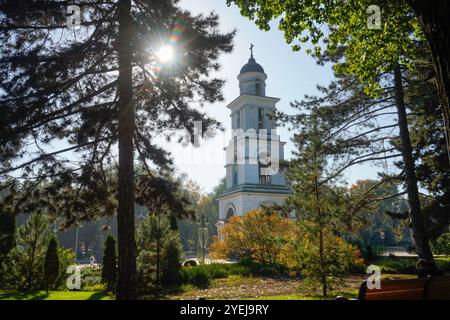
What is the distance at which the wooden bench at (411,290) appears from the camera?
416cm

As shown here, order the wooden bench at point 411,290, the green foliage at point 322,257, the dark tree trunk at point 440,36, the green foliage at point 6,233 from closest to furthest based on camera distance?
the dark tree trunk at point 440,36
the wooden bench at point 411,290
the green foliage at point 322,257
the green foliage at point 6,233

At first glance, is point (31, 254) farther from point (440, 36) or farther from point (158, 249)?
point (440, 36)

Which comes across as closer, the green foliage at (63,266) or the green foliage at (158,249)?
the green foliage at (158,249)

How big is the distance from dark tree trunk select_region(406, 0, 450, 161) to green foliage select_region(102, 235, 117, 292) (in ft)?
44.1

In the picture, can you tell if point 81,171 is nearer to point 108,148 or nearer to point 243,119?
point 108,148

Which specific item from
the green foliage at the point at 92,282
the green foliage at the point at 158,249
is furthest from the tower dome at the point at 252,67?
the green foliage at the point at 92,282

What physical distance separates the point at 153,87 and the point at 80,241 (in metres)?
64.3

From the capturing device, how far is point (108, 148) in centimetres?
902

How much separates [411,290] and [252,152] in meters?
27.0

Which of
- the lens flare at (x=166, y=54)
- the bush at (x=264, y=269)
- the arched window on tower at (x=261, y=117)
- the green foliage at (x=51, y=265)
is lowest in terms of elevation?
the bush at (x=264, y=269)

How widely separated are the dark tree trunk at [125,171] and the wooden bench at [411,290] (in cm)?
521

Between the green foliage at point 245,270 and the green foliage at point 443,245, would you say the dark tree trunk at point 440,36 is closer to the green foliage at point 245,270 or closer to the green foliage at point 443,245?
the green foliage at point 245,270

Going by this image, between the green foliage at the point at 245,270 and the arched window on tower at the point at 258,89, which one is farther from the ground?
the arched window on tower at the point at 258,89

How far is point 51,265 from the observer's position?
13.7 meters
